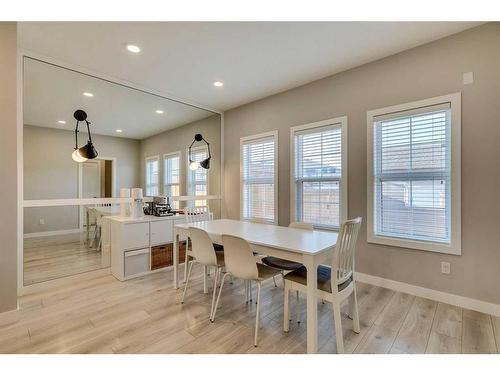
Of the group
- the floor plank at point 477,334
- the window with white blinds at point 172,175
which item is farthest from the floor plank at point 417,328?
the window with white blinds at point 172,175

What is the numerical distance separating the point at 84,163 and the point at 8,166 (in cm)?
95

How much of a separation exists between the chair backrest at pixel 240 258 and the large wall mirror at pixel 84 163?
2.27 metres

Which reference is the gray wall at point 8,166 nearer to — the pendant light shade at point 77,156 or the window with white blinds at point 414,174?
the pendant light shade at point 77,156

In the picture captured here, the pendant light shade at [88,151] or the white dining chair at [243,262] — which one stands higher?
the pendant light shade at [88,151]

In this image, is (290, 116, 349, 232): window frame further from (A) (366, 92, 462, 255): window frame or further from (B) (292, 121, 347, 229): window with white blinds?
(A) (366, 92, 462, 255): window frame

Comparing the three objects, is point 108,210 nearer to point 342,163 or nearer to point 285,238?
point 285,238

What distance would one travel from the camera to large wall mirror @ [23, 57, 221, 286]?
2.77 meters

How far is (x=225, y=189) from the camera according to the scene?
489 cm

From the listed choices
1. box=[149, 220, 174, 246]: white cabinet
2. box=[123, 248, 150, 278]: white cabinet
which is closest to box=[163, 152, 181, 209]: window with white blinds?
box=[149, 220, 174, 246]: white cabinet

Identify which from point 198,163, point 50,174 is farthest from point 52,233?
point 198,163

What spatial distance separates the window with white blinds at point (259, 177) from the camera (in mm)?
4098

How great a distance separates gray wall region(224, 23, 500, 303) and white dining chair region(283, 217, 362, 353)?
119cm

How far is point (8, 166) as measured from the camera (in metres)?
2.21

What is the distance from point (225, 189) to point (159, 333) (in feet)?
10.3
